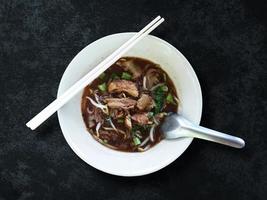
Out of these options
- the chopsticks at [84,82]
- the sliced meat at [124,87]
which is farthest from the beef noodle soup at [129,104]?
the chopsticks at [84,82]

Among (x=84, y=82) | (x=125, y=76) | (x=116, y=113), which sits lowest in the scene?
(x=116, y=113)

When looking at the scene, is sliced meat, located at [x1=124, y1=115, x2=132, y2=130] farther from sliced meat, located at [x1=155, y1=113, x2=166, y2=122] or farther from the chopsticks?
the chopsticks

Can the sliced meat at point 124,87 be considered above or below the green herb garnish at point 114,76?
below

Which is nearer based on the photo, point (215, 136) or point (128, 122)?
point (215, 136)

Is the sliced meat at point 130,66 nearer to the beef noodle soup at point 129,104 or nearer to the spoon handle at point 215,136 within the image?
the beef noodle soup at point 129,104

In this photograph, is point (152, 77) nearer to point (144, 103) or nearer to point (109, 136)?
point (144, 103)

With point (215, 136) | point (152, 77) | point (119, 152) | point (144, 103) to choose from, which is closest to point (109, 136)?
point (119, 152)
